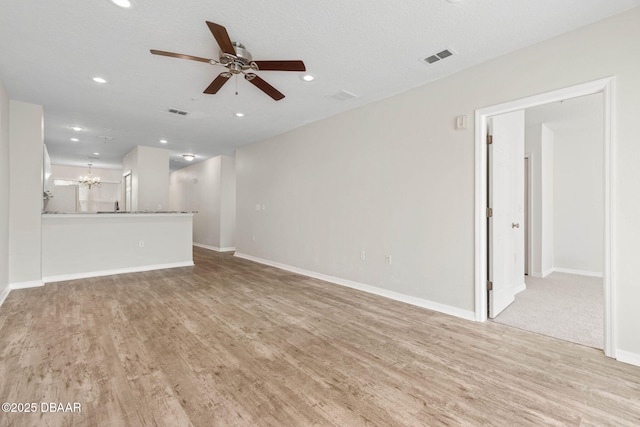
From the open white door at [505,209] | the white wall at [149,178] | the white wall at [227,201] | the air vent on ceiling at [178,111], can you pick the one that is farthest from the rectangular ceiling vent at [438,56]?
the white wall at [149,178]

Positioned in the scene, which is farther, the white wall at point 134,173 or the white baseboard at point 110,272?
the white wall at point 134,173

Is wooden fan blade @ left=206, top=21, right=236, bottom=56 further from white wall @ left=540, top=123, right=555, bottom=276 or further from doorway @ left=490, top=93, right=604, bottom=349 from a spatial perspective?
white wall @ left=540, top=123, right=555, bottom=276

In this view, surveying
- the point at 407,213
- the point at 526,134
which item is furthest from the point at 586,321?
the point at 526,134

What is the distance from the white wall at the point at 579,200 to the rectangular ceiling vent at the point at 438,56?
4054 mm

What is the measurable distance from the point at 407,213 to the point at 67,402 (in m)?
3.42

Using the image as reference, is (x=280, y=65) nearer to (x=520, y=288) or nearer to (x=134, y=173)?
(x=520, y=288)

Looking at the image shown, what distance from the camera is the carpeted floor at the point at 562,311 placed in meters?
2.74

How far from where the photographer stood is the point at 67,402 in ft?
5.58

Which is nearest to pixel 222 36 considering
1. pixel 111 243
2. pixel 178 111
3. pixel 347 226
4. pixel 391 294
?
pixel 178 111

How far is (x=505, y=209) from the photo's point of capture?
3410mm

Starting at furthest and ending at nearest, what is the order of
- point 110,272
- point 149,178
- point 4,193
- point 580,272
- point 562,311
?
point 149,178 → point 580,272 → point 110,272 → point 4,193 → point 562,311

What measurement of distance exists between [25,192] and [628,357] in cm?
706

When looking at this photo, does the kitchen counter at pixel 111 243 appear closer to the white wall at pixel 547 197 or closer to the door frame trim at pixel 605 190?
the door frame trim at pixel 605 190

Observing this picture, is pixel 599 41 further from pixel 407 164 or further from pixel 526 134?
pixel 526 134
